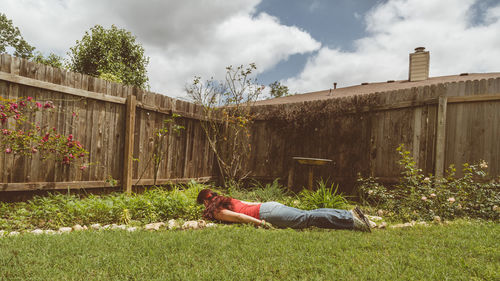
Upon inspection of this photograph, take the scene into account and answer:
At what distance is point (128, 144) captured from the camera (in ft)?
17.7

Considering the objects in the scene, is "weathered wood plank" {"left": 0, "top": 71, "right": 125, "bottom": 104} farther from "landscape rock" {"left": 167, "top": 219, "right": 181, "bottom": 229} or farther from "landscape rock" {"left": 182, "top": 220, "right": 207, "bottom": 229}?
"landscape rock" {"left": 182, "top": 220, "right": 207, "bottom": 229}

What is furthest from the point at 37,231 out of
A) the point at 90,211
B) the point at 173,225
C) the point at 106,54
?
the point at 106,54

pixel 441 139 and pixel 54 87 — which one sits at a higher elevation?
pixel 54 87

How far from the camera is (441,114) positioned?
17.2ft

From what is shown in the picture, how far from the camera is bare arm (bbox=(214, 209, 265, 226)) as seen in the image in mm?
3652

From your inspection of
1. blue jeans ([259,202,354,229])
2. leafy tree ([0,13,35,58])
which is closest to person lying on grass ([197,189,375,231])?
blue jeans ([259,202,354,229])

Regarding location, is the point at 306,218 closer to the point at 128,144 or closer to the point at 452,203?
the point at 452,203

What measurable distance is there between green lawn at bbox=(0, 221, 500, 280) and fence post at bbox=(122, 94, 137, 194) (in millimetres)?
2424

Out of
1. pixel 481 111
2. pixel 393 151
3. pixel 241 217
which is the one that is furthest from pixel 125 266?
pixel 481 111

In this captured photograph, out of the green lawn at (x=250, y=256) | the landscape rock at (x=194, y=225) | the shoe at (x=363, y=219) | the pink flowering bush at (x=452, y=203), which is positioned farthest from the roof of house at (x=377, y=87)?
the landscape rock at (x=194, y=225)

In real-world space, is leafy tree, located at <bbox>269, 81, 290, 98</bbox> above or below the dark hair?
A: above

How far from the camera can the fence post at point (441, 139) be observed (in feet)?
17.1

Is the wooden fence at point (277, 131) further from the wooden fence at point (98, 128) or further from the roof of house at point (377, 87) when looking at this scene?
the roof of house at point (377, 87)

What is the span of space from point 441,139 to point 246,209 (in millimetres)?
3888
